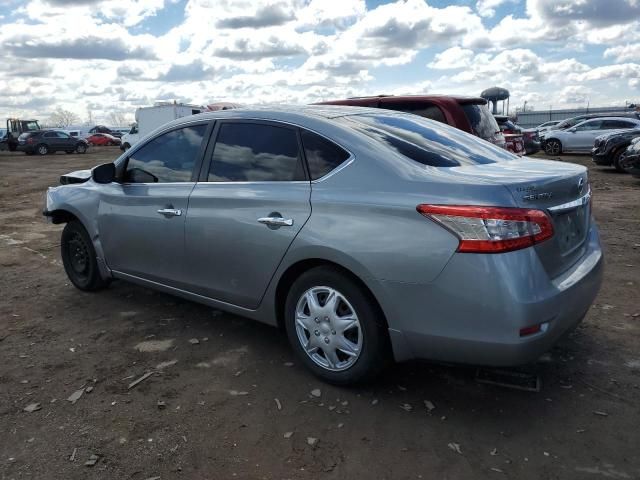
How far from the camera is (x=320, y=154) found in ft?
10.9

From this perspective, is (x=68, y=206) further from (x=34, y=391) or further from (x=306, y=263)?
(x=306, y=263)

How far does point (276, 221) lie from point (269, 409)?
3.51 feet

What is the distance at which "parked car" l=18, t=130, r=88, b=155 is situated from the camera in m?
32.9

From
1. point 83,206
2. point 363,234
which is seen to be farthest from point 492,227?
point 83,206

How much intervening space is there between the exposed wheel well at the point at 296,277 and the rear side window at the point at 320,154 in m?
0.50

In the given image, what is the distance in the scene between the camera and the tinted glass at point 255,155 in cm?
345

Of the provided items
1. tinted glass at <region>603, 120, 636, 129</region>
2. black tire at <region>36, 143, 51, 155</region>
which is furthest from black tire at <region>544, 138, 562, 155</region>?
black tire at <region>36, 143, 51, 155</region>

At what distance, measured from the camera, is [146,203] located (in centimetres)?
422

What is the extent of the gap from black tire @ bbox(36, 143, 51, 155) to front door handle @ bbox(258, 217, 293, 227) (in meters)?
34.1

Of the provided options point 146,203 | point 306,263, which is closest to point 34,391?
point 146,203

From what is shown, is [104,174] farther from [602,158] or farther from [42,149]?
[42,149]

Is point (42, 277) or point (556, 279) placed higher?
point (556, 279)

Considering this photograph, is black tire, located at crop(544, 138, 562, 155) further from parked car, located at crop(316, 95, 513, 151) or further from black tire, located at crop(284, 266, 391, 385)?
black tire, located at crop(284, 266, 391, 385)

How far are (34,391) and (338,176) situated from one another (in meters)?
2.22
